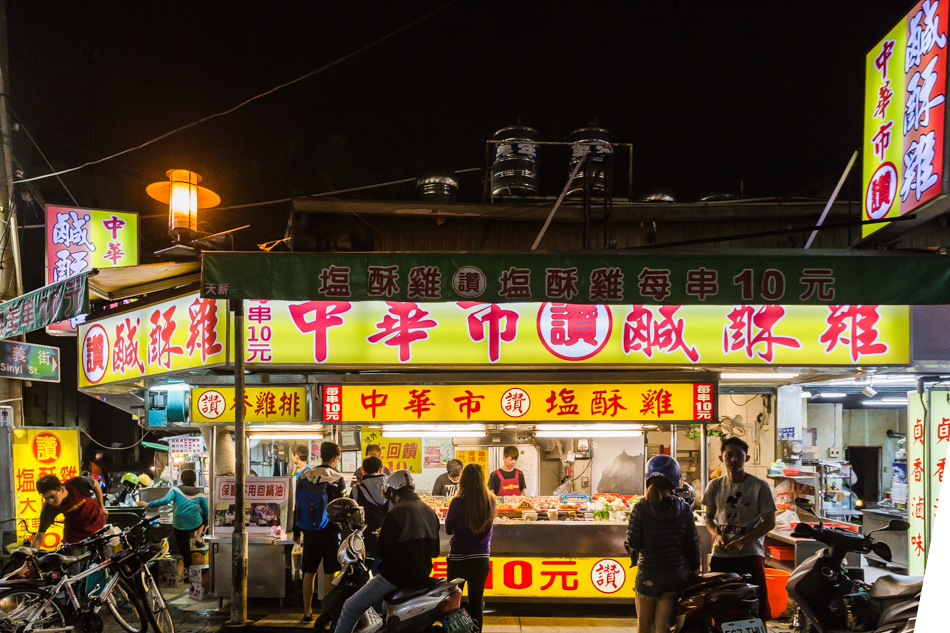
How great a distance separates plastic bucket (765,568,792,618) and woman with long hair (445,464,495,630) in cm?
375

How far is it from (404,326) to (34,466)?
7.73m

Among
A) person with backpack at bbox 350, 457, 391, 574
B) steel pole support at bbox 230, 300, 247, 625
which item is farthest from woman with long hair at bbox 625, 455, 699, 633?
steel pole support at bbox 230, 300, 247, 625

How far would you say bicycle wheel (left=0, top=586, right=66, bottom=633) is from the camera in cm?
630

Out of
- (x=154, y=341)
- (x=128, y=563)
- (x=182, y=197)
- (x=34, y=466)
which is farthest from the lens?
(x=34, y=466)

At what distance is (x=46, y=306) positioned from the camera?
7199 millimetres

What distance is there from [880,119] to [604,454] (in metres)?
7.94

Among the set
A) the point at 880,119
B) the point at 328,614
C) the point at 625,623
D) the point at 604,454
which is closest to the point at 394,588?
the point at 328,614

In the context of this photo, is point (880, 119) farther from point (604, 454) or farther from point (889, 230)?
point (604, 454)

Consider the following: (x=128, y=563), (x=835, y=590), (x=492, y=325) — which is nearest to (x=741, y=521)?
(x=835, y=590)

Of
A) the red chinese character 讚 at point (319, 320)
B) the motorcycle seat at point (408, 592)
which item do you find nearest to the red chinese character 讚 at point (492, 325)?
the red chinese character 讚 at point (319, 320)

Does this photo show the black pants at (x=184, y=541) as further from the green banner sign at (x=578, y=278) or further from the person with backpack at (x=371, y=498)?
the green banner sign at (x=578, y=278)

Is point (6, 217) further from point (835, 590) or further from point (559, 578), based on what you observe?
point (835, 590)

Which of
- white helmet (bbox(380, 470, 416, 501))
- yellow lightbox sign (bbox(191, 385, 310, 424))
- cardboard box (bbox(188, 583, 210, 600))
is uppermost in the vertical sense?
yellow lightbox sign (bbox(191, 385, 310, 424))

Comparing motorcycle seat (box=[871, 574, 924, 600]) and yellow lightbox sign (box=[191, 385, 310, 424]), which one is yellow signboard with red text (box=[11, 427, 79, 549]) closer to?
yellow lightbox sign (box=[191, 385, 310, 424])
